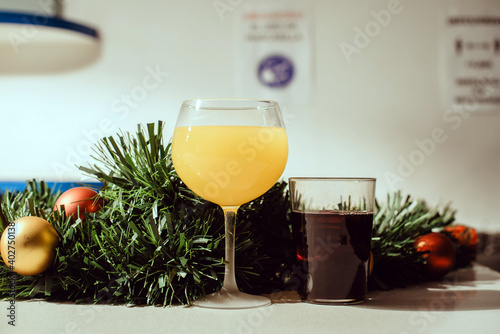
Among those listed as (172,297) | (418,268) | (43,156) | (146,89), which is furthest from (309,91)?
(172,297)

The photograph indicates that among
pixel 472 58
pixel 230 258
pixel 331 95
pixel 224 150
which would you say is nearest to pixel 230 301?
pixel 230 258

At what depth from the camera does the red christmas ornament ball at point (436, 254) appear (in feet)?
2.45

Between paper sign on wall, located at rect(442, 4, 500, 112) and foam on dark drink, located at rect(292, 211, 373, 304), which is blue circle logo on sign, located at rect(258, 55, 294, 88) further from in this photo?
foam on dark drink, located at rect(292, 211, 373, 304)

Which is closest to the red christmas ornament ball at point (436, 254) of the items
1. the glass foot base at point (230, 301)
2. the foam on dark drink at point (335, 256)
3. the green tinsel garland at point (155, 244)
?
the green tinsel garland at point (155, 244)

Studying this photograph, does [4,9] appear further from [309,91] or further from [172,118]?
[309,91]

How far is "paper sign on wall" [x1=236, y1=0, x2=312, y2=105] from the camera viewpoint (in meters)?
2.60

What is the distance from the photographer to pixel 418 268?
0.74m

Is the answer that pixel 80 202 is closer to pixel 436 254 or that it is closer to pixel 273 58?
pixel 436 254

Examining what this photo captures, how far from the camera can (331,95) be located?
2.58m

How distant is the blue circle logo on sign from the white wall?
0.48 feet

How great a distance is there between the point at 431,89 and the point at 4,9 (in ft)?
7.12

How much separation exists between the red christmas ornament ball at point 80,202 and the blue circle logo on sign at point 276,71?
204cm

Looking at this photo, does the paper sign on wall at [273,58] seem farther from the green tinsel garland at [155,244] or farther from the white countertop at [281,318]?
the white countertop at [281,318]

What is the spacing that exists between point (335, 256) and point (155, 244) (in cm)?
22
